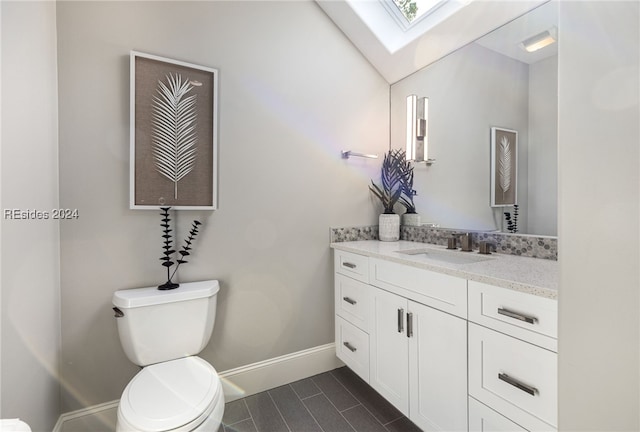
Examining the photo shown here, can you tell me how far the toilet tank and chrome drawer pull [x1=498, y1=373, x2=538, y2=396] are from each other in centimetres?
132

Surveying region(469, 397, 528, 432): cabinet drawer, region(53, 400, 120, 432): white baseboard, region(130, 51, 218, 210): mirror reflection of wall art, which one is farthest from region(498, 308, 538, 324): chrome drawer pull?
region(53, 400, 120, 432): white baseboard

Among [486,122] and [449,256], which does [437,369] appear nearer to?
[449,256]

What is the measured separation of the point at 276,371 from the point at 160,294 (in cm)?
93

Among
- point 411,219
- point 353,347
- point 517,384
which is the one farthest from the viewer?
point 411,219

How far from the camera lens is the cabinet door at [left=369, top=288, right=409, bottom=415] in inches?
56.9

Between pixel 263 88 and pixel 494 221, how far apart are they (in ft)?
5.31

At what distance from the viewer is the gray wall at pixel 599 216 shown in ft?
1.02

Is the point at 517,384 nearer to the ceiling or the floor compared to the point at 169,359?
nearer to the ceiling

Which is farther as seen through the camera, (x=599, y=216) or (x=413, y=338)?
(x=413, y=338)

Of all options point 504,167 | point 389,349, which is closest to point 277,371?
point 389,349

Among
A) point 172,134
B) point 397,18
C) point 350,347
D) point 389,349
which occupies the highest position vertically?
point 397,18

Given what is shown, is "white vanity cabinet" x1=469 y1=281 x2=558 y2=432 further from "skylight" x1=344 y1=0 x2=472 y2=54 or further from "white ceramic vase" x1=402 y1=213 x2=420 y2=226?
"skylight" x1=344 y1=0 x2=472 y2=54

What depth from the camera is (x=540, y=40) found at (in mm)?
1474

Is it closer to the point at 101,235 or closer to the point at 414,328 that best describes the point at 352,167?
the point at 414,328
